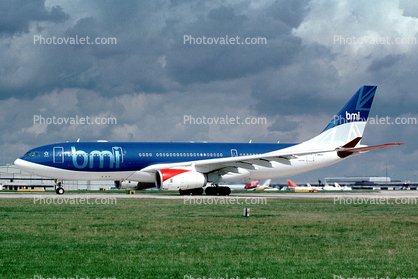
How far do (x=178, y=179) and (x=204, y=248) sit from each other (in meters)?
23.8

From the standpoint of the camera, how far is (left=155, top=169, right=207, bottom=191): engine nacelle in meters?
34.5

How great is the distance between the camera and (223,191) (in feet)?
132

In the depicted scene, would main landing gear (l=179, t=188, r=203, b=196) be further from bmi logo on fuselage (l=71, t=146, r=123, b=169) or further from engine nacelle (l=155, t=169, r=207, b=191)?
bmi logo on fuselage (l=71, t=146, r=123, b=169)

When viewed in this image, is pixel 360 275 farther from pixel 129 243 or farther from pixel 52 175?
pixel 52 175

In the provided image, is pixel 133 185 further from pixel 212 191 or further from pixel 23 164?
pixel 23 164

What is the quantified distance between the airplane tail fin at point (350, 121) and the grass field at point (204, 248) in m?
27.9

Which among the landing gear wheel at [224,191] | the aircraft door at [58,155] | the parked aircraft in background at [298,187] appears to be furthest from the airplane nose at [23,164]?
the parked aircraft in background at [298,187]

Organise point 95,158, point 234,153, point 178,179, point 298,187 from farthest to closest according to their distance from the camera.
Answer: point 298,187
point 234,153
point 95,158
point 178,179

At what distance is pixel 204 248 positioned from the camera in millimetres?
11281

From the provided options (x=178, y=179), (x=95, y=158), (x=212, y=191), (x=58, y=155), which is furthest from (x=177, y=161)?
(x=58, y=155)

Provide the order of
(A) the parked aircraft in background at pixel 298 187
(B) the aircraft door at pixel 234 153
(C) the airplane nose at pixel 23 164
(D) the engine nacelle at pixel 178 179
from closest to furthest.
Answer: (D) the engine nacelle at pixel 178 179 < (C) the airplane nose at pixel 23 164 < (B) the aircraft door at pixel 234 153 < (A) the parked aircraft in background at pixel 298 187

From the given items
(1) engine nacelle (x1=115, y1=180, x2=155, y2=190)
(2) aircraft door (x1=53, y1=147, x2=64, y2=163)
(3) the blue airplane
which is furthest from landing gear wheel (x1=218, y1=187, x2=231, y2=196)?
(2) aircraft door (x1=53, y1=147, x2=64, y2=163)

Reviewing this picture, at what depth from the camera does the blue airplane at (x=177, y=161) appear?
3656cm

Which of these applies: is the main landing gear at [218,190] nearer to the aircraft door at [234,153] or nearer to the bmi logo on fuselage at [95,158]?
the aircraft door at [234,153]
